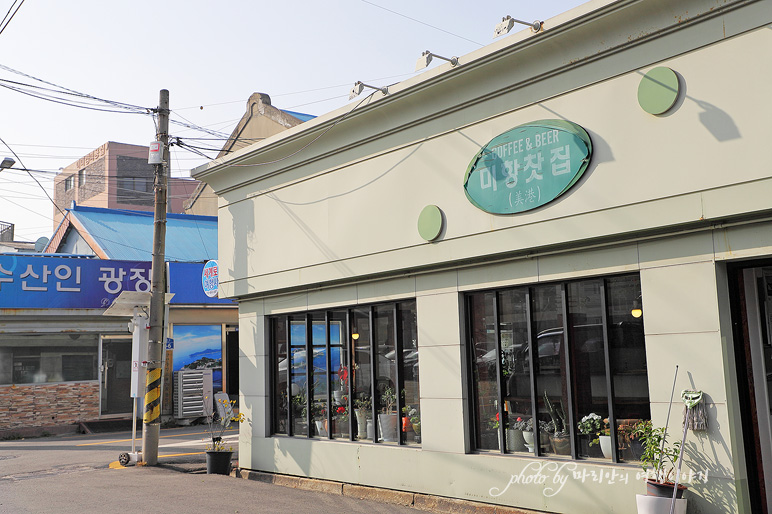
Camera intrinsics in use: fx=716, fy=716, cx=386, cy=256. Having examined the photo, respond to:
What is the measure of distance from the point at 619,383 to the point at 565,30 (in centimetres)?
393

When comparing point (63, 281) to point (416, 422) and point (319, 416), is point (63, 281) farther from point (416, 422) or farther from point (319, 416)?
point (416, 422)

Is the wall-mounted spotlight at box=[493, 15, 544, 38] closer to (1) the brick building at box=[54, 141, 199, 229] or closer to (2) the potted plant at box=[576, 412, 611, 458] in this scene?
(2) the potted plant at box=[576, 412, 611, 458]

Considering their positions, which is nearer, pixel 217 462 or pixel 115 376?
pixel 217 462

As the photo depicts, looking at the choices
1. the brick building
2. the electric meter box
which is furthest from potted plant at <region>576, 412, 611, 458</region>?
the brick building

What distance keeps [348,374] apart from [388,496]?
205 cm

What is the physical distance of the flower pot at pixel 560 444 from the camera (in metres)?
8.24

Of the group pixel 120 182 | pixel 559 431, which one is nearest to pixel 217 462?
pixel 559 431

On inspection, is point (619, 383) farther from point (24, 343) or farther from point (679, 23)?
point (24, 343)

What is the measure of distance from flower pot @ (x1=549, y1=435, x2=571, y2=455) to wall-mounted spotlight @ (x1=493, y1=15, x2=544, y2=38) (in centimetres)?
471

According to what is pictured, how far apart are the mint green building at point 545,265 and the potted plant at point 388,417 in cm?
4

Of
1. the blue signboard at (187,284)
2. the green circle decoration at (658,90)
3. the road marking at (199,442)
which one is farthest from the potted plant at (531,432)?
the blue signboard at (187,284)

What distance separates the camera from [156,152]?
14.9 m

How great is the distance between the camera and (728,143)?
6855mm

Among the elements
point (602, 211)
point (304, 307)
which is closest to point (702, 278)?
point (602, 211)
